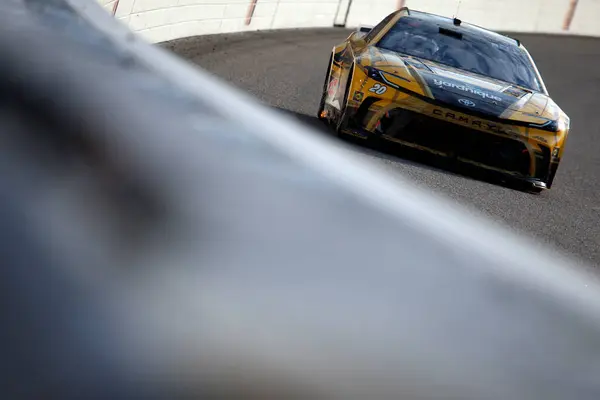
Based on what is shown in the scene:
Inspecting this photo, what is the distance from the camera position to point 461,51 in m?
8.46

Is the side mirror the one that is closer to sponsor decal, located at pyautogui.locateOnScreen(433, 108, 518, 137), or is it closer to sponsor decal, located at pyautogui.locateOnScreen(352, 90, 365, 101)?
sponsor decal, located at pyautogui.locateOnScreen(352, 90, 365, 101)

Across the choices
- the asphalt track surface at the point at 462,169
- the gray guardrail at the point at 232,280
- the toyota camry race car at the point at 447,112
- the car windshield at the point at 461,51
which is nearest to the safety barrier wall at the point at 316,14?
the asphalt track surface at the point at 462,169

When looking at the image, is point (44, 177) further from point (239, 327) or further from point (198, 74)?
point (198, 74)

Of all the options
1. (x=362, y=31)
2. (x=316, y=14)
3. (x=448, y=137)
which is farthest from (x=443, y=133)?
(x=316, y=14)

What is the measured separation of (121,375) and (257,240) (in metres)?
0.12

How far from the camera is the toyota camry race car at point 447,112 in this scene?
721cm

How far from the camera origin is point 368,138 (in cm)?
734

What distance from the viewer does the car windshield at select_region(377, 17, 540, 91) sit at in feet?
27.2

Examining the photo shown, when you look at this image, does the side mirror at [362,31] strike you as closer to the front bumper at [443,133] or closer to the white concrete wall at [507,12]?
the front bumper at [443,133]

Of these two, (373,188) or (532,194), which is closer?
(373,188)

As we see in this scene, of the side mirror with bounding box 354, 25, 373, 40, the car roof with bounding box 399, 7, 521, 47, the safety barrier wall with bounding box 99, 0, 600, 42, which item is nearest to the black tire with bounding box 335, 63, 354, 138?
the side mirror with bounding box 354, 25, 373, 40

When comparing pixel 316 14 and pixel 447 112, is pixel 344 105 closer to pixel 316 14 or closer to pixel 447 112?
pixel 447 112

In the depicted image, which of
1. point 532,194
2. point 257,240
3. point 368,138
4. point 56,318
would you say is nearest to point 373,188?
point 257,240

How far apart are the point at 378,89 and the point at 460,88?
0.59m
